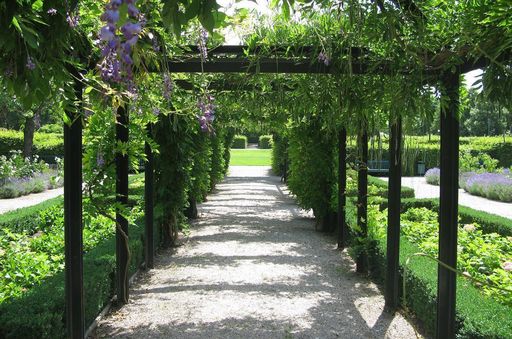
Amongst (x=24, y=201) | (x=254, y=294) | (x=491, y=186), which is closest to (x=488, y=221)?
(x=254, y=294)

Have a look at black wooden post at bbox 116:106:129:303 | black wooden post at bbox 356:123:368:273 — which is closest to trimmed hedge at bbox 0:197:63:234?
black wooden post at bbox 116:106:129:303

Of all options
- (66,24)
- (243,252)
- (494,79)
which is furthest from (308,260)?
(66,24)

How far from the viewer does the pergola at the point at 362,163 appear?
319cm

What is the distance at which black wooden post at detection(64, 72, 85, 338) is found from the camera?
3176mm

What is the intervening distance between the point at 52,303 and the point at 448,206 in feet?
8.83

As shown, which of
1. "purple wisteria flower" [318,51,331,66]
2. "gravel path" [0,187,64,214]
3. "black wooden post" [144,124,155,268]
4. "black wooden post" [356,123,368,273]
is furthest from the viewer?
"gravel path" [0,187,64,214]

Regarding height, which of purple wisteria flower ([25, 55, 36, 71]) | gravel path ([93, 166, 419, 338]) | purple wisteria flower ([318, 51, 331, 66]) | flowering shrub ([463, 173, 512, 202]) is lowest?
gravel path ([93, 166, 419, 338])

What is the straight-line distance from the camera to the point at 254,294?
205 inches

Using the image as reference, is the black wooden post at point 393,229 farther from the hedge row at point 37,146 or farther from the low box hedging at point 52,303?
the hedge row at point 37,146

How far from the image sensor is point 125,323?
Answer: 4.28 meters

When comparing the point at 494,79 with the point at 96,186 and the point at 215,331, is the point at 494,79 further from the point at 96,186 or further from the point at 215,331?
the point at 96,186

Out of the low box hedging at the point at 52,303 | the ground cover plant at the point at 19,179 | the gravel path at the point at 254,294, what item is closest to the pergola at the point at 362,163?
the low box hedging at the point at 52,303

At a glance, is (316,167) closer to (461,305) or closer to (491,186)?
(461,305)

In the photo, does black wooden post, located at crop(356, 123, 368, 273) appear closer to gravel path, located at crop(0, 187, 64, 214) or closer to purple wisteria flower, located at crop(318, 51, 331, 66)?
purple wisteria flower, located at crop(318, 51, 331, 66)
